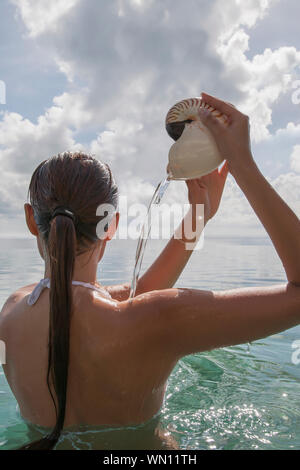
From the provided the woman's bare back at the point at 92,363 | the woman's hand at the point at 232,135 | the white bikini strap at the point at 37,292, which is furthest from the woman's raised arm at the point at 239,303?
the white bikini strap at the point at 37,292

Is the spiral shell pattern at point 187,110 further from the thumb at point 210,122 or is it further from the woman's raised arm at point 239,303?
the woman's raised arm at point 239,303

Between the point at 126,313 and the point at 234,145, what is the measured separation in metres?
0.93

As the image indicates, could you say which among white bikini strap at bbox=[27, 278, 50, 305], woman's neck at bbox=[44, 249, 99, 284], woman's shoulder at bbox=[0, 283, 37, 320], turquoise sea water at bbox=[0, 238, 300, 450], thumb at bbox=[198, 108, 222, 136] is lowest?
turquoise sea water at bbox=[0, 238, 300, 450]

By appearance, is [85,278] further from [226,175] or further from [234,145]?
[226,175]

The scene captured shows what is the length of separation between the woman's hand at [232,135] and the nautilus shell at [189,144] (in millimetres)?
A: 127

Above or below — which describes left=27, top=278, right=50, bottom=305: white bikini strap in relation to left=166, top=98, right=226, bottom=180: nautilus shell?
below

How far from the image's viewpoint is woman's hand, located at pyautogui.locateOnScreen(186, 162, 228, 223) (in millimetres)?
2543

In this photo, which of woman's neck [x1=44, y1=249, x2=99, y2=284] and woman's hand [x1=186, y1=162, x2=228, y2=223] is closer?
woman's neck [x1=44, y1=249, x2=99, y2=284]

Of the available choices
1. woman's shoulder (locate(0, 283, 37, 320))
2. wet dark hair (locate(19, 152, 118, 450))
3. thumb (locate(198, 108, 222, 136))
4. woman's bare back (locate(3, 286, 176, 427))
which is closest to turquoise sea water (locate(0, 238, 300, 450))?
woman's bare back (locate(3, 286, 176, 427))

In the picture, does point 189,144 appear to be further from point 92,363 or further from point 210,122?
point 92,363

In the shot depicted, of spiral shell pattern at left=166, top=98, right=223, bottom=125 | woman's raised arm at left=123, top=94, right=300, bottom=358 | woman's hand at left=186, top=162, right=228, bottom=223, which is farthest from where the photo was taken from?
woman's hand at left=186, top=162, right=228, bottom=223

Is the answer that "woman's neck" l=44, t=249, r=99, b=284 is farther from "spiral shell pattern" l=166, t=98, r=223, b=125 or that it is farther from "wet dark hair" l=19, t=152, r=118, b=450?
"spiral shell pattern" l=166, t=98, r=223, b=125

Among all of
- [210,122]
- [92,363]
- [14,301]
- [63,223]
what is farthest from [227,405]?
[210,122]

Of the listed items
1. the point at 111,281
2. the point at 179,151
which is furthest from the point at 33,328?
the point at 111,281
